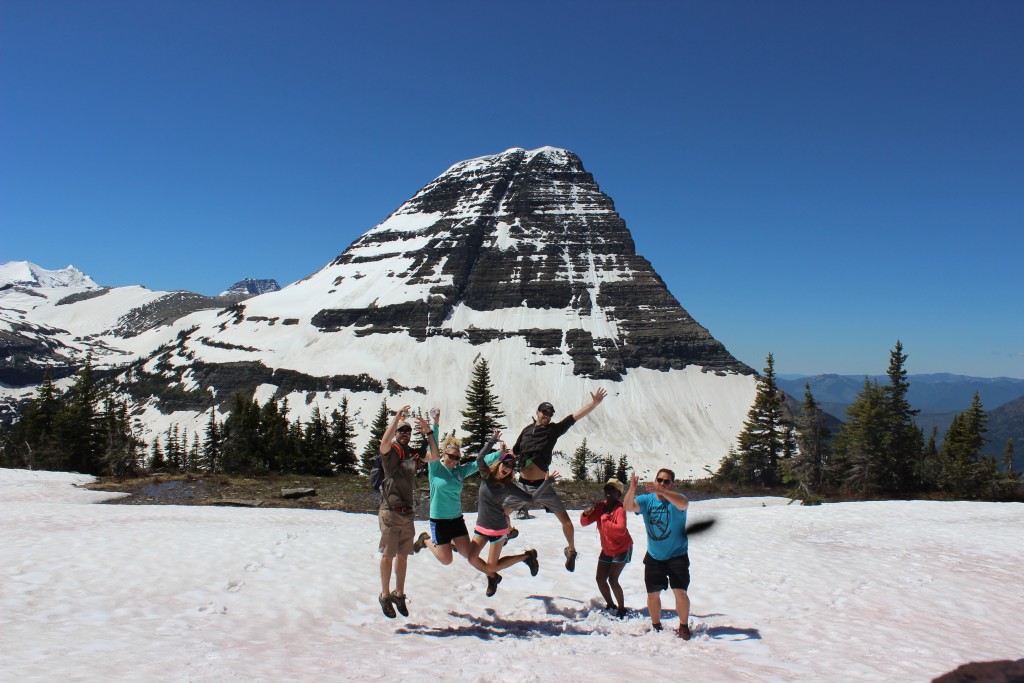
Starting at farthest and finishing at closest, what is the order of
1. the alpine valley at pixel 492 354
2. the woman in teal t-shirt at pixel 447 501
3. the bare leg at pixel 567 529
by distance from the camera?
the alpine valley at pixel 492 354, the bare leg at pixel 567 529, the woman in teal t-shirt at pixel 447 501

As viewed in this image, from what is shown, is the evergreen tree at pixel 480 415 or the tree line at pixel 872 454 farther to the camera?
the evergreen tree at pixel 480 415

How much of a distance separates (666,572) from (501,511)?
293 cm

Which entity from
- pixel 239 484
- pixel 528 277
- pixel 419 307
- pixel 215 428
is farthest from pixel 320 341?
pixel 239 484

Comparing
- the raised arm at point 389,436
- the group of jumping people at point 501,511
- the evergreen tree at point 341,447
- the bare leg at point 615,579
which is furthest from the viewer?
the evergreen tree at point 341,447

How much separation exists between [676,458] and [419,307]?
90.4 metres

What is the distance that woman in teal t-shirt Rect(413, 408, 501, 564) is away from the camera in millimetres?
9734

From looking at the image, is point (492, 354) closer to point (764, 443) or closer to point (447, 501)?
point (764, 443)

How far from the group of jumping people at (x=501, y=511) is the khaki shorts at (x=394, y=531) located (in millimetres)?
17

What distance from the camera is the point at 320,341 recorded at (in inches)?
6722

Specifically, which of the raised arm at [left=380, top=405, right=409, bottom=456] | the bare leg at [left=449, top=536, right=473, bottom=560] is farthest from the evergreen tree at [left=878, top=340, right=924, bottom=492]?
the raised arm at [left=380, top=405, right=409, bottom=456]

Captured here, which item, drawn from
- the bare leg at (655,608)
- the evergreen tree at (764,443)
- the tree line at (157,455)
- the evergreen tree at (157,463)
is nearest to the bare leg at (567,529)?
the bare leg at (655,608)

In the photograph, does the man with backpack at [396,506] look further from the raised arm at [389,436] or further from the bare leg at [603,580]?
the bare leg at [603,580]

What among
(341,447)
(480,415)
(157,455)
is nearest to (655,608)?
(480,415)

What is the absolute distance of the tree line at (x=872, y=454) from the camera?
30.4m
